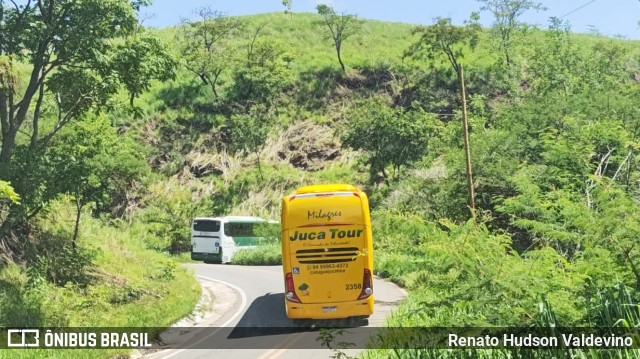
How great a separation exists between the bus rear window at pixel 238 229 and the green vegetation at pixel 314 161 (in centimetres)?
215

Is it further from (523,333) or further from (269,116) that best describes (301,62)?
(523,333)

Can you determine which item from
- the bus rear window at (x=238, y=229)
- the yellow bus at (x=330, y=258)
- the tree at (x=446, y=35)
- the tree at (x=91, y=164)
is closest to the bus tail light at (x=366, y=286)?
the yellow bus at (x=330, y=258)

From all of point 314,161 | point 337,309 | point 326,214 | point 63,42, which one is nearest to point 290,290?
point 337,309

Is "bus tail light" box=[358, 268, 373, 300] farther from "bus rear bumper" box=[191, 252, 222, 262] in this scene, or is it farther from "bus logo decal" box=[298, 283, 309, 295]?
"bus rear bumper" box=[191, 252, 222, 262]

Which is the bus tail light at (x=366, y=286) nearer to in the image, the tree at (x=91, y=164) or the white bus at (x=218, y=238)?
the tree at (x=91, y=164)

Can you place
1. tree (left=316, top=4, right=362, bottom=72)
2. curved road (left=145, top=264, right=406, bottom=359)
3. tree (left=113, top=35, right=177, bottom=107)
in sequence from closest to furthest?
curved road (left=145, top=264, right=406, bottom=359) → tree (left=113, top=35, right=177, bottom=107) → tree (left=316, top=4, right=362, bottom=72)

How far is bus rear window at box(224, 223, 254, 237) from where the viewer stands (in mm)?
34656

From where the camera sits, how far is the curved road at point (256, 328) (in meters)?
11.5

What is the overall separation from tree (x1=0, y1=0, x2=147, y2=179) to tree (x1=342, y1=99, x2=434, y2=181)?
25.2m

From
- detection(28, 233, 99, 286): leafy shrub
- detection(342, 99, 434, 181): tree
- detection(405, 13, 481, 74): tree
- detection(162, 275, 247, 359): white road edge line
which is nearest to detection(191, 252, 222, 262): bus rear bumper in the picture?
detection(162, 275, 247, 359): white road edge line

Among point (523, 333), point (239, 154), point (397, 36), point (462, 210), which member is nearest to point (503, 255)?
point (523, 333)

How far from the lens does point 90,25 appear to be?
14.8 metres

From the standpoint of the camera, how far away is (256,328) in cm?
1394

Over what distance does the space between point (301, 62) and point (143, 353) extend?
53.0 meters
